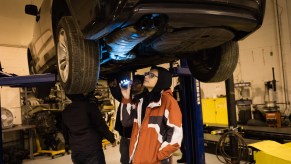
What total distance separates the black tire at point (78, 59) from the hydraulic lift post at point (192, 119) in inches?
85.9

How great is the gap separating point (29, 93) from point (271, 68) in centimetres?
677

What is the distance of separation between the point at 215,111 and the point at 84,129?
4.93m

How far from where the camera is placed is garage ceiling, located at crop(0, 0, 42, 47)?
6.89 meters

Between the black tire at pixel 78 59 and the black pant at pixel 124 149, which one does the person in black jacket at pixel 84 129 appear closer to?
the black pant at pixel 124 149

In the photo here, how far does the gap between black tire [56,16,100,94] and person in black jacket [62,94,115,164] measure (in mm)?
1119

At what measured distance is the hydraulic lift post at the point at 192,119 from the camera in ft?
12.7

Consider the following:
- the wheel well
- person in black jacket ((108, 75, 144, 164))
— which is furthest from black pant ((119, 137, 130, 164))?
the wheel well

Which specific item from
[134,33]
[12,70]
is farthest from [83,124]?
[12,70]

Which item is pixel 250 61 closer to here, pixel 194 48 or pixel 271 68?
pixel 271 68

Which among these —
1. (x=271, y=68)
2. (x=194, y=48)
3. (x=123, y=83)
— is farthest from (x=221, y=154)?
(x=271, y=68)

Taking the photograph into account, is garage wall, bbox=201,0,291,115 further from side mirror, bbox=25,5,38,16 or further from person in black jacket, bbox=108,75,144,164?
side mirror, bbox=25,5,38,16

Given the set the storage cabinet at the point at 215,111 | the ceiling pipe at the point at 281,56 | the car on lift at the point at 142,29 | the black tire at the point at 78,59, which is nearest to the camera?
the car on lift at the point at 142,29

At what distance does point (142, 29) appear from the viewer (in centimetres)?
150

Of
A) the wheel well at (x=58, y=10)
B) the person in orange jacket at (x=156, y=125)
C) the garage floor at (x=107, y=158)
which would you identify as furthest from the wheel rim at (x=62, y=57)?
the garage floor at (x=107, y=158)
